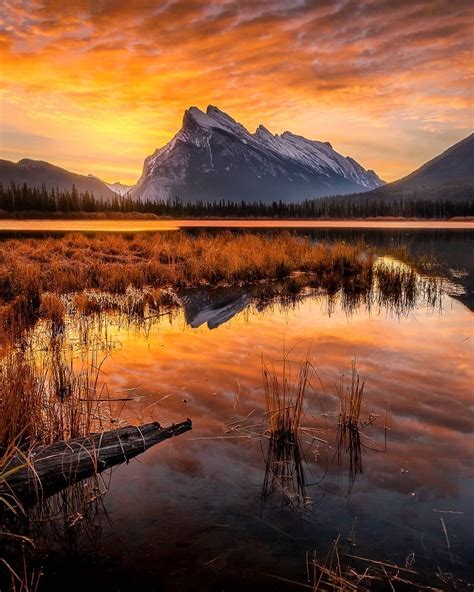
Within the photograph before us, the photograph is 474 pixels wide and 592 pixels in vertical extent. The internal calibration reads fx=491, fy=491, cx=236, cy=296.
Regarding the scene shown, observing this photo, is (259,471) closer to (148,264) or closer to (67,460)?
(67,460)

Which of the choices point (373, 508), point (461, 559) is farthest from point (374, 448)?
point (461, 559)

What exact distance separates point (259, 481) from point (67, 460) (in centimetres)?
216

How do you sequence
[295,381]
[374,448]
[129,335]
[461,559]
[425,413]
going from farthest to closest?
1. [129,335]
2. [295,381]
3. [425,413]
4. [374,448]
5. [461,559]

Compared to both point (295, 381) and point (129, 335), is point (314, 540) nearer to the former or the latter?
point (295, 381)

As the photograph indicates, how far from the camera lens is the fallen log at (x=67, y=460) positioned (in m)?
4.97

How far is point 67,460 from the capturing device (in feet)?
17.7

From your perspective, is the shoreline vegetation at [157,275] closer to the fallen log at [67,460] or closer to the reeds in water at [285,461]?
the fallen log at [67,460]

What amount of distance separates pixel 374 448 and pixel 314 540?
216 centimetres

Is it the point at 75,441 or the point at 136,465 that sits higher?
the point at 75,441

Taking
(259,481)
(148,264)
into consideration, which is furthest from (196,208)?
(259,481)

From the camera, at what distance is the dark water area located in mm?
4352

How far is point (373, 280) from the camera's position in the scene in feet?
76.2

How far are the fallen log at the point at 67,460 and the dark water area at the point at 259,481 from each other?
183 millimetres

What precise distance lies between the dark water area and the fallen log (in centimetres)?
18
